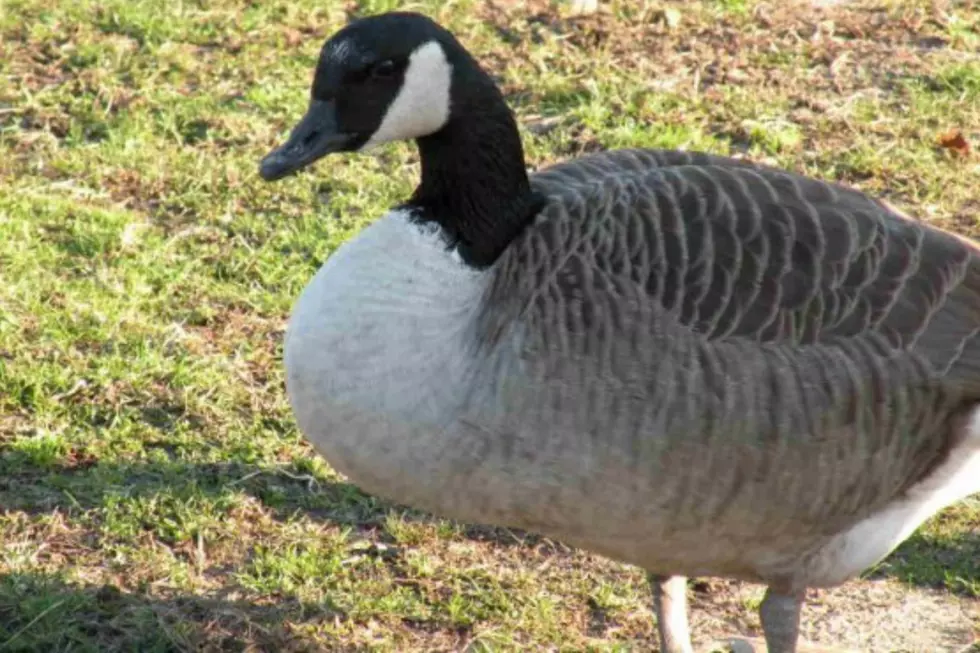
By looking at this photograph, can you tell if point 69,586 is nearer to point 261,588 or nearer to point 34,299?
point 261,588

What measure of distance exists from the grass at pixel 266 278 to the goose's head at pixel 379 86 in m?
1.43

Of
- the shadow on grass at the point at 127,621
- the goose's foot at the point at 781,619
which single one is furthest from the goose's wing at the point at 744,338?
the shadow on grass at the point at 127,621

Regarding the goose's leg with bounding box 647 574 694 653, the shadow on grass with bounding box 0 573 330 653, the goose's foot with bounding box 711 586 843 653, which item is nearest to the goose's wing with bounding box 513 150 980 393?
the goose's foot with bounding box 711 586 843 653

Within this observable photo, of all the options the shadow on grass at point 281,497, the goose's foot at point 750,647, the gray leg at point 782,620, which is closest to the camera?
the gray leg at point 782,620

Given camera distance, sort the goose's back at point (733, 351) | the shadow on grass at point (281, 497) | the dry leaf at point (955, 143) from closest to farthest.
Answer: the goose's back at point (733, 351) < the shadow on grass at point (281, 497) < the dry leaf at point (955, 143)

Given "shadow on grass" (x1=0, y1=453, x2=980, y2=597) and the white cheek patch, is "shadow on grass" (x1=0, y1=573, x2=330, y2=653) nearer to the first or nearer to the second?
"shadow on grass" (x1=0, y1=453, x2=980, y2=597)

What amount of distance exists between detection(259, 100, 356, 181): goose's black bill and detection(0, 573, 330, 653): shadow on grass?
1.33 meters

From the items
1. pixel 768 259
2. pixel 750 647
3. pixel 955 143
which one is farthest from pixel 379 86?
pixel 955 143

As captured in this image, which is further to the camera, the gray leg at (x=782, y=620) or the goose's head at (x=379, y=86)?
the gray leg at (x=782, y=620)

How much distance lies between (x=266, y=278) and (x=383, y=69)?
2.34m

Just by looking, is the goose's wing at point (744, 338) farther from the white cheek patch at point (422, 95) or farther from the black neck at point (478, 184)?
the white cheek patch at point (422, 95)

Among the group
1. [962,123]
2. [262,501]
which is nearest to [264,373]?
[262,501]

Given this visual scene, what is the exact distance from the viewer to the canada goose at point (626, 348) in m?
4.07

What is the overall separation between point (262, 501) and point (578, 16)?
13.5ft
